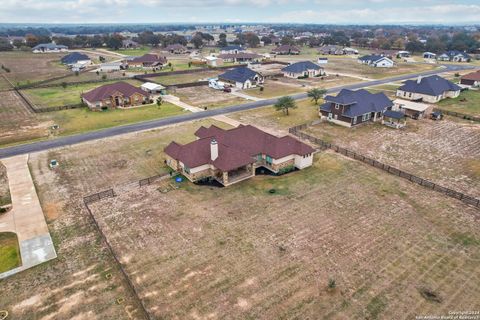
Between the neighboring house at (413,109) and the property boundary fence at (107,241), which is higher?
the neighboring house at (413,109)

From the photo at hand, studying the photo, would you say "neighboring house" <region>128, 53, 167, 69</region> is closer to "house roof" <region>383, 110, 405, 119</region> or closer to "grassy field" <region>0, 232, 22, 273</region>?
"house roof" <region>383, 110, 405, 119</region>

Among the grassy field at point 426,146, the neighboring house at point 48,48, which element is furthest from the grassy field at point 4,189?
the neighboring house at point 48,48

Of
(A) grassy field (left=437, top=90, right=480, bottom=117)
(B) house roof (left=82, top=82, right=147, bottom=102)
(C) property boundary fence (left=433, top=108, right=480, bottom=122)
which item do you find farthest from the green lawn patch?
(A) grassy field (left=437, top=90, right=480, bottom=117)

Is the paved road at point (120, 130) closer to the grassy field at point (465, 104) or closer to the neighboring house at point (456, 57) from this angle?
the grassy field at point (465, 104)

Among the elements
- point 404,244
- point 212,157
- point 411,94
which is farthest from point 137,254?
point 411,94

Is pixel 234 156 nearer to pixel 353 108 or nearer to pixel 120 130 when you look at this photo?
pixel 120 130

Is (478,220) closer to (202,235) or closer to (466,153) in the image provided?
(466,153)
